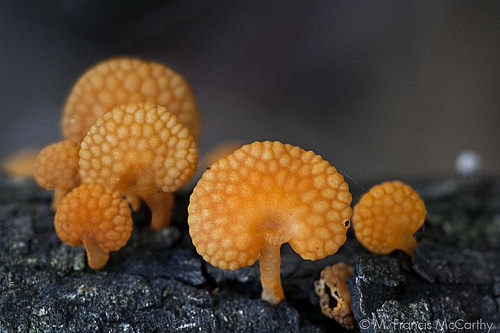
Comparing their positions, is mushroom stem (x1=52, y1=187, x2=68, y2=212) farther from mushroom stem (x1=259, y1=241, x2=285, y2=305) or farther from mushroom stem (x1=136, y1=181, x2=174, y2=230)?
mushroom stem (x1=259, y1=241, x2=285, y2=305)

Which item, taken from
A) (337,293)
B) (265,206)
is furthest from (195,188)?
(337,293)

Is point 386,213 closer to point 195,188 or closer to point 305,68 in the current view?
point 195,188

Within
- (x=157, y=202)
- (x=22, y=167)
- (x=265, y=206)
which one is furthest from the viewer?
(x=22, y=167)

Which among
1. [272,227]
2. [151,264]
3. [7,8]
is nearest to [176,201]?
[151,264]

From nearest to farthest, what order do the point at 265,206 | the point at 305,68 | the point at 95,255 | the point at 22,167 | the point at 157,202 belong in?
the point at 265,206 < the point at 95,255 < the point at 157,202 < the point at 22,167 < the point at 305,68

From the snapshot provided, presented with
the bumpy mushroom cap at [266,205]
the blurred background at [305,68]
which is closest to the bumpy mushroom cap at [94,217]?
the bumpy mushroom cap at [266,205]

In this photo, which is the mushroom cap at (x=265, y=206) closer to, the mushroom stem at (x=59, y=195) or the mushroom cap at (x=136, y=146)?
the mushroom cap at (x=136, y=146)

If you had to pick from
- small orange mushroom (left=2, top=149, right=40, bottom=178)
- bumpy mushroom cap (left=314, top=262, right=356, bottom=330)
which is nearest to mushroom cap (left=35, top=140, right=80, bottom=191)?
bumpy mushroom cap (left=314, top=262, right=356, bottom=330)
